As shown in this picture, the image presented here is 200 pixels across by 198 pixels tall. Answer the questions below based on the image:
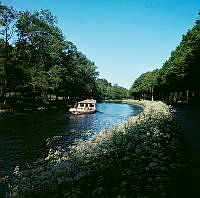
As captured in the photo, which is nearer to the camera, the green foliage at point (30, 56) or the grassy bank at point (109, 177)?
the grassy bank at point (109, 177)

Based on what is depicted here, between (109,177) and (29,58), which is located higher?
(29,58)

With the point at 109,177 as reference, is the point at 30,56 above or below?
above

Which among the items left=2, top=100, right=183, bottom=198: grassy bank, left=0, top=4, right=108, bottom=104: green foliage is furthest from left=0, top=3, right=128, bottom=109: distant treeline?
left=2, top=100, right=183, bottom=198: grassy bank

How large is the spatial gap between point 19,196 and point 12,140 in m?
14.2

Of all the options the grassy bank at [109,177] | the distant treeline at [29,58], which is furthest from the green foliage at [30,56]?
the grassy bank at [109,177]

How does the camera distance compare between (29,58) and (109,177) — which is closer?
(109,177)

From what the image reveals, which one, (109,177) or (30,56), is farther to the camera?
(30,56)

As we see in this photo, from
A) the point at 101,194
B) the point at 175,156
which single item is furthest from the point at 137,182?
the point at 175,156

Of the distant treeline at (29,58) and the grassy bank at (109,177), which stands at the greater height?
the distant treeline at (29,58)

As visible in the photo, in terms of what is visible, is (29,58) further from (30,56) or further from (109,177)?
(109,177)

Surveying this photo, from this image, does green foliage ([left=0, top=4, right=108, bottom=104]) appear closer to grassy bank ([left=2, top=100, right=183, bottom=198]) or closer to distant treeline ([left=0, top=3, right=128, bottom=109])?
distant treeline ([left=0, top=3, right=128, bottom=109])

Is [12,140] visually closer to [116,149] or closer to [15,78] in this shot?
[116,149]

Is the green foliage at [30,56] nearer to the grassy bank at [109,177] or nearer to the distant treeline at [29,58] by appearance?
the distant treeline at [29,58]

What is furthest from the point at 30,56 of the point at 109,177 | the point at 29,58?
the point at 109,177
